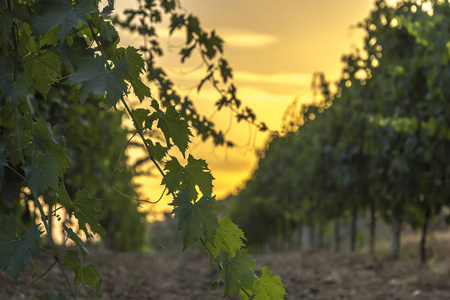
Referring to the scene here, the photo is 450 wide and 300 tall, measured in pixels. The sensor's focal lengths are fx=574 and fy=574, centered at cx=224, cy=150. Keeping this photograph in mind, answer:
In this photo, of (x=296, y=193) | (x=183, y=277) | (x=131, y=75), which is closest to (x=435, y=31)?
(x=183, y=277)

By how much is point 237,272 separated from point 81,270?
1.94 ft

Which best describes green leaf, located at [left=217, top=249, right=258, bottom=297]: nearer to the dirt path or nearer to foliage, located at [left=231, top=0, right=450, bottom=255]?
the dirt path

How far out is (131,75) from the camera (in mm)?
1929

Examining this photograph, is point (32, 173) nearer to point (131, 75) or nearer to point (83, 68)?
point (83, 68)

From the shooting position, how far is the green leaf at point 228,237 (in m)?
1.95

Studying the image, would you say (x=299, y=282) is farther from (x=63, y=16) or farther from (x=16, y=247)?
(x=63, y=16)

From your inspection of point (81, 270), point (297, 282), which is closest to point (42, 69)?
point (81, 270)

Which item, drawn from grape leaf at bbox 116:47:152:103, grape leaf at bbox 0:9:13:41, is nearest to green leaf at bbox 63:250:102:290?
grape leaf at bbox 116:47:152:103

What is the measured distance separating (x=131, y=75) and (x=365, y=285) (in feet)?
22.7

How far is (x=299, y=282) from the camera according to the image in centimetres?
720

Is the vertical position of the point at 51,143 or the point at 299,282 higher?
the point at 51,143

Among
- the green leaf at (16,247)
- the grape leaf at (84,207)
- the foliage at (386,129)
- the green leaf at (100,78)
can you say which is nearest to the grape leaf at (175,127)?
the green leaf at (100,78)

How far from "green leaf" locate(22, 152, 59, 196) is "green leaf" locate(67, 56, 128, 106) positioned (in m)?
0.23

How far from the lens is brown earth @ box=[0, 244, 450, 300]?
575cm
